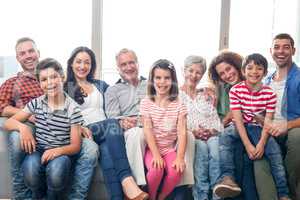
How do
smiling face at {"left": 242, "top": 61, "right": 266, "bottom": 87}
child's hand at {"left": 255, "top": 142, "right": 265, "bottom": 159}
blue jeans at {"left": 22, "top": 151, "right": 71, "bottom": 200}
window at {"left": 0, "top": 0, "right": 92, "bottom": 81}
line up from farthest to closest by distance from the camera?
1. window at {"left": 0, "top": 0, "right": 92, "bottom": 81}
2. smiling face at {"left": 242, "top": 61, "right": 266, "bottom": 87}
3. child's hand at {"left": 255, "top": 142, "right": 265, "bottom": 159}
4. blue jeans at {"left": 22, "top": 151, "right": 71, "bottom": 200}

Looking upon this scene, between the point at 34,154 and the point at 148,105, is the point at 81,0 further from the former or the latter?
the point at 34,154

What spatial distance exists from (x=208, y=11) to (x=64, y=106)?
3.34 feet

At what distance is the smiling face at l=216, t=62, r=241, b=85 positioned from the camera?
7.09ft

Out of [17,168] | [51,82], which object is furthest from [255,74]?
[17,168]

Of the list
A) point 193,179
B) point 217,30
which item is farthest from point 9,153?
point 217,30

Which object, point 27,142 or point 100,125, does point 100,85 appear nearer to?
point 100,125

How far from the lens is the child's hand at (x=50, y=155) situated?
6.20 feet

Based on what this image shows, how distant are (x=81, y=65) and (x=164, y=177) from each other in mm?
761

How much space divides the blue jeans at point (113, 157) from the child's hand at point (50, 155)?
0.71 feet

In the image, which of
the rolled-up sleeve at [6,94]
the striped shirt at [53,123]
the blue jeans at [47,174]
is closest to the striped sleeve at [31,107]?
the striped shirt at [53,123]

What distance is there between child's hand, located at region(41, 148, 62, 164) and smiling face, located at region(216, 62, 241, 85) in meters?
0.96

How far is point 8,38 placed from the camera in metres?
2.31

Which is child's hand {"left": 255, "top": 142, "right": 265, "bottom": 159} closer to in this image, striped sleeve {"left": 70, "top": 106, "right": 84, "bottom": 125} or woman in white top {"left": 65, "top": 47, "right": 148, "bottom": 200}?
woman in white top {"left": 65, "top": 47, "right": 148, "bottom": 200}

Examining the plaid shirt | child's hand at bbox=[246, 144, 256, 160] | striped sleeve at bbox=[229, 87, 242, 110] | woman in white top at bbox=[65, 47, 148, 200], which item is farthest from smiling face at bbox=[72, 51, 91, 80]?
child's hand at bbox=[246, 144, 256, 160]
